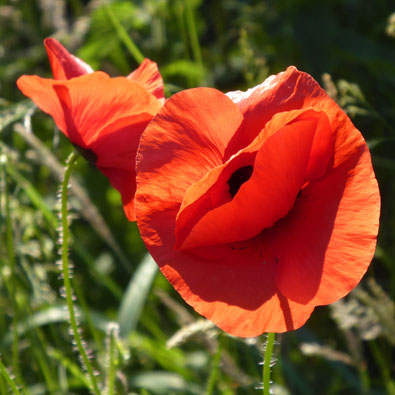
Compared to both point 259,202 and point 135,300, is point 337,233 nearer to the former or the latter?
point 259,202

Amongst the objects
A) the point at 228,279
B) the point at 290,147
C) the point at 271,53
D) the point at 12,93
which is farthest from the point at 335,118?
the point at 12,93

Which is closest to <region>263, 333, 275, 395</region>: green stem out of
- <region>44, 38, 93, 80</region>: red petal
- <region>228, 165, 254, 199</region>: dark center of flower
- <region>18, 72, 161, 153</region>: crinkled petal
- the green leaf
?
<region>228, 165, 254, 199</region>: dark center of flower

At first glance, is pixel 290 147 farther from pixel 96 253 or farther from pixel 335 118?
pixel 96 253

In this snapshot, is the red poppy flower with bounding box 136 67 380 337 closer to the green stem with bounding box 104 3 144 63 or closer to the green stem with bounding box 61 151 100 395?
the green stem with bounding box 61 151 100 395

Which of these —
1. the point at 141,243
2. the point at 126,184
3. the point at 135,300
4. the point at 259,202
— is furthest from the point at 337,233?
the point at 141,243

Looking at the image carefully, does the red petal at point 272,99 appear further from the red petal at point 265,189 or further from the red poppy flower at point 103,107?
the red poppy flower at point 103,107

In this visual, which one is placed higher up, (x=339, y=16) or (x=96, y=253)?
(x=339, y=16)
